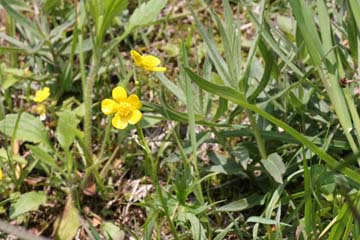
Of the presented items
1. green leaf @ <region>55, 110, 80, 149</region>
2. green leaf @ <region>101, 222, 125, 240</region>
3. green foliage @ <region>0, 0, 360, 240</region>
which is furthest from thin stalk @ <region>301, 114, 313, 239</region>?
green leaf @ <region>55, 110, 80, 149</region>

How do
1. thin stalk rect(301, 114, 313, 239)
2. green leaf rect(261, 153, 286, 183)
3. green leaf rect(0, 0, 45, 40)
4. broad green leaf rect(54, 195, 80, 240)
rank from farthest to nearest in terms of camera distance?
1. green leaf rect(0, 0, 45, 40)
2. broad green leaf rect(54, 195, 80, 240)
3. green leaf rect(261, 153, 286, 183)
4. thin stalk rect(301, 114, 313, 239)

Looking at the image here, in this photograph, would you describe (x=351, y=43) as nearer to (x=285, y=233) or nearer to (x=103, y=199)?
(x=285, y=233)

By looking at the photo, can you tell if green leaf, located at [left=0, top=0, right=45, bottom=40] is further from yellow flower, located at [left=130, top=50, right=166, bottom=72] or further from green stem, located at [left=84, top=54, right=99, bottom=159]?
yellow flower, located at [left=130, top=50, right=166, bottom=72]

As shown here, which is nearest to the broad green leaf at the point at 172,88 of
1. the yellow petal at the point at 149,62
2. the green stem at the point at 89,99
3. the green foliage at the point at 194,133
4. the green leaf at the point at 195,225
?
the green foliage at the point at 194,133

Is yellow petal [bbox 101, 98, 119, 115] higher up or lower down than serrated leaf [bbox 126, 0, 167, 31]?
lower down

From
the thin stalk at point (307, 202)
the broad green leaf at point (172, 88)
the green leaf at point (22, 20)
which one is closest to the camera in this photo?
the thin stalk at point (307, 202)

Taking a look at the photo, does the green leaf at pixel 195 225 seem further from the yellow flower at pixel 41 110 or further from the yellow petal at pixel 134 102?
the yellow flower at pixel 41 110

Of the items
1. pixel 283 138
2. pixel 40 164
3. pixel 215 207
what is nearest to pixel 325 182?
pixel 283 138

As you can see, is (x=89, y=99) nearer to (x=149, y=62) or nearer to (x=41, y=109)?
(x=41, y=109)
